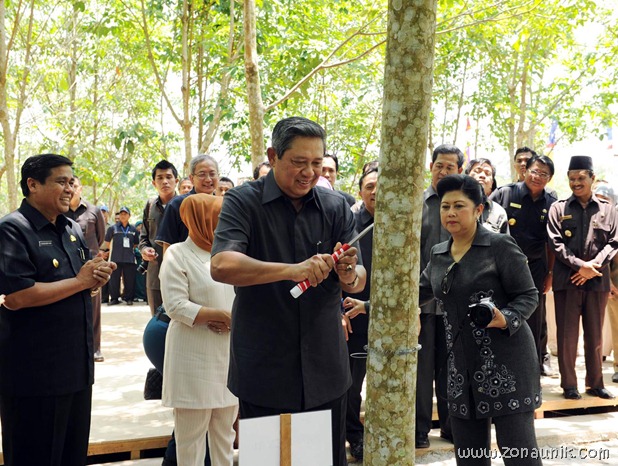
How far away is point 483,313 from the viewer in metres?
3.40

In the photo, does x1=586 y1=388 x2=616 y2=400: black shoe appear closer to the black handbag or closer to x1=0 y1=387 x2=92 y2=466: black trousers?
the black handbag

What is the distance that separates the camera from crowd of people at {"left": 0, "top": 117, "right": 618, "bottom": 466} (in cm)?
289

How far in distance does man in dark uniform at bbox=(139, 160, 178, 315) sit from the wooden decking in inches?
34.9

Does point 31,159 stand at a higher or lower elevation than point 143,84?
lower

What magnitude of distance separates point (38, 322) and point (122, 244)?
11.8 meters

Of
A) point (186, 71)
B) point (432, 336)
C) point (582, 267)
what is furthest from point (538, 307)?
point (186, 71)

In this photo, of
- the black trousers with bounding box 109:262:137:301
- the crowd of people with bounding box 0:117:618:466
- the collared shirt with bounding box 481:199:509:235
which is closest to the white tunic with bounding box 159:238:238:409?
the crowd of people with bounding box 0:117:618:466

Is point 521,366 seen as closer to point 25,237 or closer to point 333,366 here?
point 333,366

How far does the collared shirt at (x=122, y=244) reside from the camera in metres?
15.0

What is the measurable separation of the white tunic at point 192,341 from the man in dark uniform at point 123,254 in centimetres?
1128

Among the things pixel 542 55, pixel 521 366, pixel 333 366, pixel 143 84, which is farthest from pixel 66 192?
pixel 143 84

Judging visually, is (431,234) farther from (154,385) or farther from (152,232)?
(152,232)

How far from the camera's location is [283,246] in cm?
295

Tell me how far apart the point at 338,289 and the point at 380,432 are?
0.69 metres
